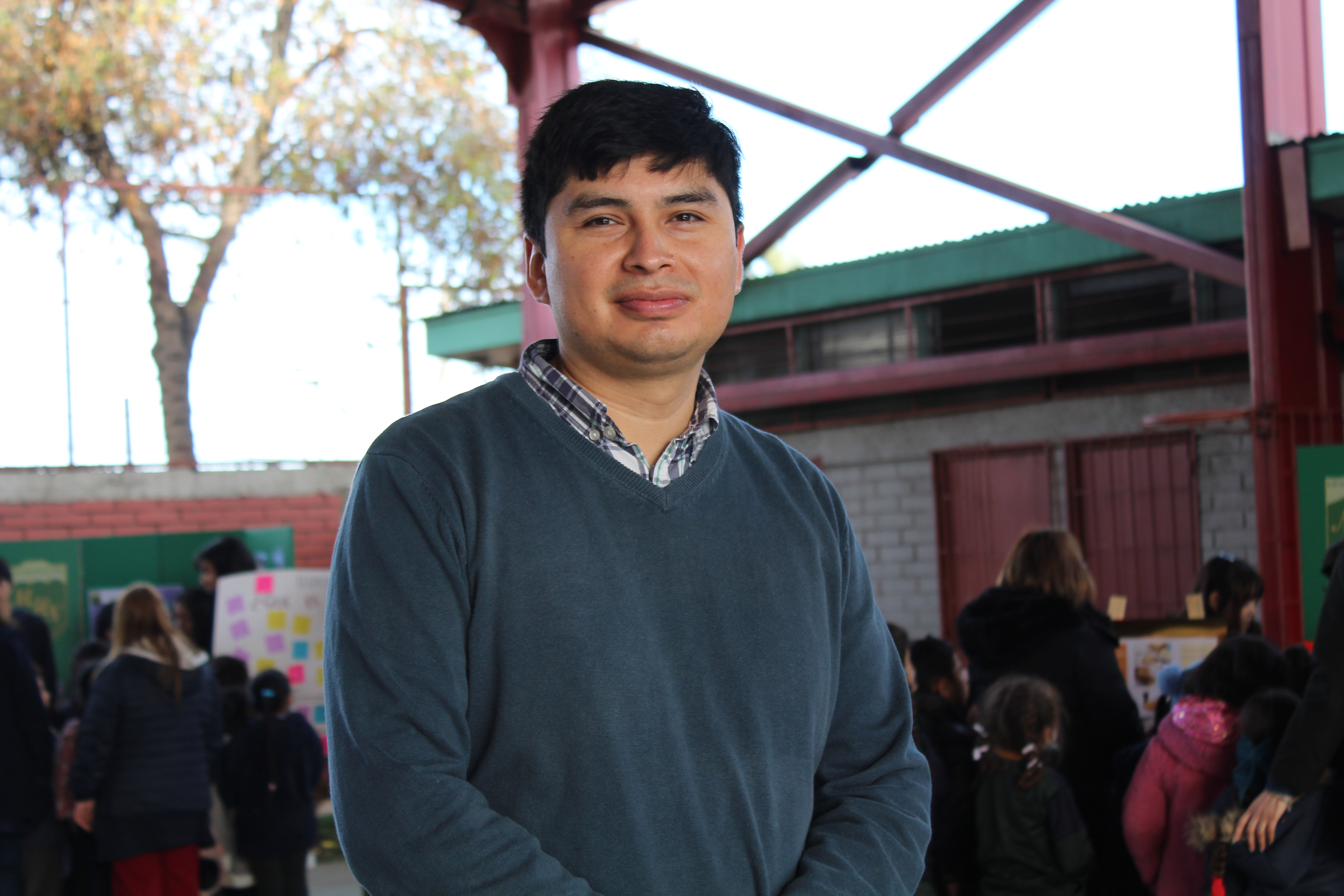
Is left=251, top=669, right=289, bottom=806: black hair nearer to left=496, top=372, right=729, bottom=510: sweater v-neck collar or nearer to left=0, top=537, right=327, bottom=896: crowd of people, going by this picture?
left=0, top=537, right=327, bottom=896: crowd of people

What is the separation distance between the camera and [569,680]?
4.36 ft

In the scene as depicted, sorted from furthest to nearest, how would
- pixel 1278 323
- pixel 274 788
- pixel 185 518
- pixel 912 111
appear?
pixel 185 518 → pixel 912 111 → pixel 1278 323 → pixel 274 788

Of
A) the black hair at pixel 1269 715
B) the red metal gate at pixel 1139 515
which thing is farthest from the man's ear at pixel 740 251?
the red metal gate at pixel 1139 515

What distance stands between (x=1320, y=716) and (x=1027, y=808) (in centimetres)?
91

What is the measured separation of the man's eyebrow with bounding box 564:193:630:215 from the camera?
1483 mm

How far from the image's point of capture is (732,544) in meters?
1.48

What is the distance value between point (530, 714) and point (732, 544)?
12.8 inches

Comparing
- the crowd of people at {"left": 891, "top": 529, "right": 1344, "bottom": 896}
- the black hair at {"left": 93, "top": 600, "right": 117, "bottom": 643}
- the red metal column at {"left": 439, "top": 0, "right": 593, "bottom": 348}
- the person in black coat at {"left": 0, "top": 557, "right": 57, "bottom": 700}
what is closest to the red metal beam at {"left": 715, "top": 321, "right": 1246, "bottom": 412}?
the red metal column at {"left": 439, "top": 0, "right": 593, "bottom": 348}

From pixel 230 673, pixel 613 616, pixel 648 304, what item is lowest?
pixel 230 673

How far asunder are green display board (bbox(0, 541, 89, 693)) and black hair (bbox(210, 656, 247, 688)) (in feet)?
11.9

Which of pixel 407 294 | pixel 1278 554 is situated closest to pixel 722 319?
pixel 1278 554

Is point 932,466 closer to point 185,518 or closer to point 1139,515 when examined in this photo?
point 1139,515

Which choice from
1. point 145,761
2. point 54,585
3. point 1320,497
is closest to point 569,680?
point 145,761

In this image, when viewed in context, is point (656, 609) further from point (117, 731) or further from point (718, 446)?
point (117, 731)
